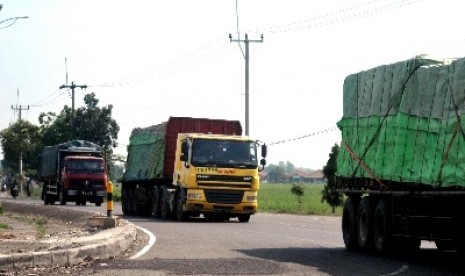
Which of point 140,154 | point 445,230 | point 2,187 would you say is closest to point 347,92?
point 445,230

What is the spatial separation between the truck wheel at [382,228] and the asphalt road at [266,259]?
27cm

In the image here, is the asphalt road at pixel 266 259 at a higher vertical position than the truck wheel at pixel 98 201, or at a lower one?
lower

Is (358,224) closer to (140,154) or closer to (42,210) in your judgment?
(140,154)

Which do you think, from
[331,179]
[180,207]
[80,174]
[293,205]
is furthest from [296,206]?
[180,207]

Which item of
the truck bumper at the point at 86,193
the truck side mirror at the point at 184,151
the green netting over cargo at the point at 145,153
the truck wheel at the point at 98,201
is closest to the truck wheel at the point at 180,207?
the truck side mirror at the point at 184,151

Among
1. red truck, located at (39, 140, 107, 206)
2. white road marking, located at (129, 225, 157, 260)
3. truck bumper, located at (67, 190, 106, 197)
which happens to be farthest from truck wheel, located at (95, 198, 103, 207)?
white road marking, located at (129, 225, 157, 260)

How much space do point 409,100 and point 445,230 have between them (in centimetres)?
279

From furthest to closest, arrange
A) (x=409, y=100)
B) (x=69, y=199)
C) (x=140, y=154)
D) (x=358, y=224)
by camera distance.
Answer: (x=69, y=199), (x=140, y=154), (x=358, y=224), (x=409, y=100)

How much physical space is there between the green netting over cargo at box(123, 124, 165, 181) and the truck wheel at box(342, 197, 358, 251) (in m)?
16.9

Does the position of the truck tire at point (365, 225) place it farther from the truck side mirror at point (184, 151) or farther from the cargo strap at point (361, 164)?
the truck side mirror at point (184, 151)

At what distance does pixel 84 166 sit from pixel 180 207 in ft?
72.8

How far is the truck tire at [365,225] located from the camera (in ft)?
68.3

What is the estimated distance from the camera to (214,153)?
34906 mm

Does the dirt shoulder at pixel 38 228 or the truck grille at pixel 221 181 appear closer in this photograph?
the dirt shoulder at pixel 38 228
